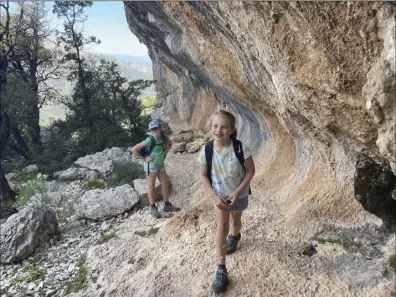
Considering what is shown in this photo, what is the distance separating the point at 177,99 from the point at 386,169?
19.5 meters

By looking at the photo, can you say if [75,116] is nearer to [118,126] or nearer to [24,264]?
[118,126]

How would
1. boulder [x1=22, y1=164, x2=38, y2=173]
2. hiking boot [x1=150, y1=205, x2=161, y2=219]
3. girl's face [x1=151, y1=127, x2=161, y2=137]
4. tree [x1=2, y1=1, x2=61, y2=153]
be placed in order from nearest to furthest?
girl's face [x1=151, y1=127, x2=161, y2=137] → hiking boot [x1=150, y1=205, x2=161, y2=219] → boulder [x1=22, y1=164, x2=38, y2=173] → tree [x1=2, y1=1, x2=61, y2=153]

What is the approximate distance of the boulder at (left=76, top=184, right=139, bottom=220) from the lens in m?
8.55

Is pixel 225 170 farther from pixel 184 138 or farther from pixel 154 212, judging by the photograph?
pixel 184 138

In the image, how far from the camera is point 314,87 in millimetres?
3863

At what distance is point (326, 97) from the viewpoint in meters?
3.81

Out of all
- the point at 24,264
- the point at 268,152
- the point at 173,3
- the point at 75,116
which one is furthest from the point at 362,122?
the point at 75,116

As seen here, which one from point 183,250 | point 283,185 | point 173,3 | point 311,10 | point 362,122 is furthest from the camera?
point 173,3

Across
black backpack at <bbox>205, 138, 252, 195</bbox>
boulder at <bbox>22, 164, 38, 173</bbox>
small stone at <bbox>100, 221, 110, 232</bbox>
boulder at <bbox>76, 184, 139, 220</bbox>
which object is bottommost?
boulder at <bbox>22, 164, 38, 173</bbox>

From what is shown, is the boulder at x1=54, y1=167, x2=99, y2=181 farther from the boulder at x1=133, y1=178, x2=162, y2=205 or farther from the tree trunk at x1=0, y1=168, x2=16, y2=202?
the boulder at x1=133, y1=178, x2=162, y2=205

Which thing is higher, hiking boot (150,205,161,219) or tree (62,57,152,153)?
tree (62,57,152,153)

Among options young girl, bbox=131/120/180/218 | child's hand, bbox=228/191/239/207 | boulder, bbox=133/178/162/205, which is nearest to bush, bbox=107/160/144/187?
boulder, bbox=133/178/162/205

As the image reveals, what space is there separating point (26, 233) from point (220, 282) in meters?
5.59

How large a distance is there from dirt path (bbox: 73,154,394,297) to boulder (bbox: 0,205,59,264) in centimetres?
190
